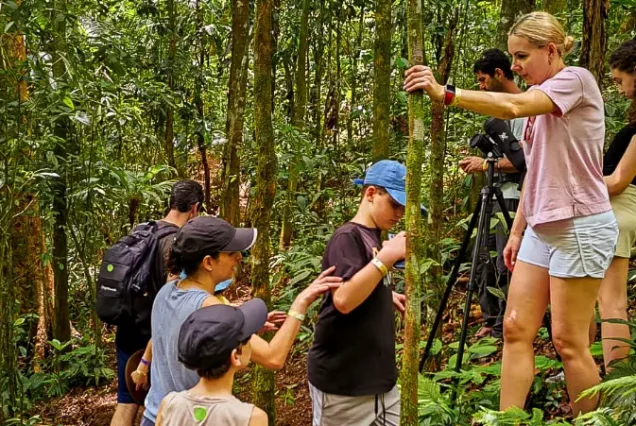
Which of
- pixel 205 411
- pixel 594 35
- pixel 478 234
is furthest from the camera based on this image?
pixel 594 35

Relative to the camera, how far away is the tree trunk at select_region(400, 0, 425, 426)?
234cm

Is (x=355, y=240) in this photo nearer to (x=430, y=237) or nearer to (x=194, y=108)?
(x=430, y=237)

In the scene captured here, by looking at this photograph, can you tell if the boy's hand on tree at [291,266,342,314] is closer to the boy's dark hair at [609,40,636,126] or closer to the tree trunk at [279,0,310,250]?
the boy's dark hair at [609,40,636,126]

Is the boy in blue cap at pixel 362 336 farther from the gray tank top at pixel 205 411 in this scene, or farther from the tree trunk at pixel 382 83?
the tree trunk at pixel 382 83

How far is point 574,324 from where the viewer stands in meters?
2.94

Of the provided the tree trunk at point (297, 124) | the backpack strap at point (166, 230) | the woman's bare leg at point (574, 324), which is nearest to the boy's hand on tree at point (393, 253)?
the woman's bare leg at point (574, 324)

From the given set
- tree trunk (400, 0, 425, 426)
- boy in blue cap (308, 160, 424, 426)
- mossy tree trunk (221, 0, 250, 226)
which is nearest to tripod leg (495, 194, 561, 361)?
boy in blue cap (308, 160, 424, 426)

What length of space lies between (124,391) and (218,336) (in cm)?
237

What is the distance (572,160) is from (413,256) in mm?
1005

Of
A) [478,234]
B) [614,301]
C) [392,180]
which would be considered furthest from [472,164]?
[392,180]

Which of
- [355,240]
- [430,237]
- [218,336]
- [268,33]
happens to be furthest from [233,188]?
[218,336]

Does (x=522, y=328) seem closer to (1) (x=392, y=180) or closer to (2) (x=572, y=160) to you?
(2) (x=572, y=160)

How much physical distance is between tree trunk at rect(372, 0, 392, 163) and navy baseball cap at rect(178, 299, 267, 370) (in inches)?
124

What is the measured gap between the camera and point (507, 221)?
4.08 meters
